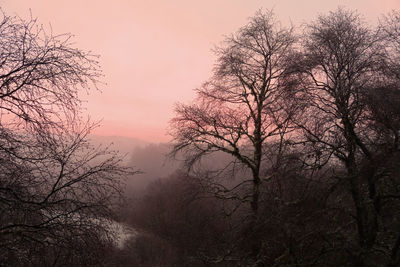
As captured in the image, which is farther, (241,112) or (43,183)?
(241,112)

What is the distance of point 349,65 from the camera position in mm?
6660

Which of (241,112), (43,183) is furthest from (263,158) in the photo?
(43,183)

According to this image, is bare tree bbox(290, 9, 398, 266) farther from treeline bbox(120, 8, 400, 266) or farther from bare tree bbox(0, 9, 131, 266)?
bare tree bbox(0, 9, 131, 266)

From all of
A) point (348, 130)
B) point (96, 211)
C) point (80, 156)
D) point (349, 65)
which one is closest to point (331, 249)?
point (348, 130)

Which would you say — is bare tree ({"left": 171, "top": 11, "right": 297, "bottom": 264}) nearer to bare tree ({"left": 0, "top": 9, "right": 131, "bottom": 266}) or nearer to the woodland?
the woodland

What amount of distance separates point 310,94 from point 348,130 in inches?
45.9

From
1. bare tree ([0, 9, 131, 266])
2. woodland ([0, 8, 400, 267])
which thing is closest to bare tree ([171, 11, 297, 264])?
woodland ([0, 8, 400, 267])

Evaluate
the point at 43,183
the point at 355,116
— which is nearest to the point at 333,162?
the point at 355,116

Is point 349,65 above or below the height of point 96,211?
above

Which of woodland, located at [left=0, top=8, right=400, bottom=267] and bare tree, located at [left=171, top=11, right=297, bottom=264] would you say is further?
bare tree, located at [left=171, top=11, right=297, bottom=264]

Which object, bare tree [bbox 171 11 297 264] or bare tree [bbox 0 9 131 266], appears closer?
bare tree [bbox 0 9 131 266]

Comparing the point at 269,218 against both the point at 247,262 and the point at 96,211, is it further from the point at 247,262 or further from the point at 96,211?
the point at 96,211

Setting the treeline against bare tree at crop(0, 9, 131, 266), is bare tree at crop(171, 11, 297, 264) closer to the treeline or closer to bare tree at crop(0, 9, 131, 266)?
the treeline

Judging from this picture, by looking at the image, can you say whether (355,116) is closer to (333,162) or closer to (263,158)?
(333,162)
